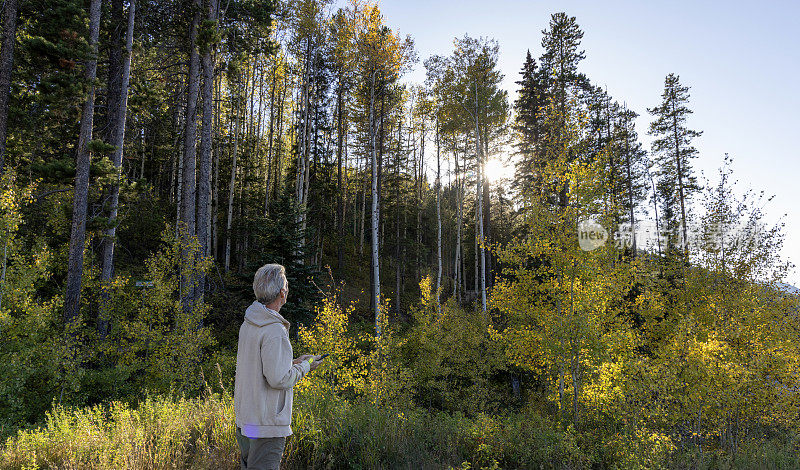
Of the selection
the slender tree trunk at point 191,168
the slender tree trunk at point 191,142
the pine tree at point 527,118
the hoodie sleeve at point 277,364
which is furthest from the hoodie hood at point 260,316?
the pine tree at point 527,118

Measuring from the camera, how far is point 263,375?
2326mm

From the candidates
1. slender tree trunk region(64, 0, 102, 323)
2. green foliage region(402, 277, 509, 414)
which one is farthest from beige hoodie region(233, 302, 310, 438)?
green foliage region(402, 277, 509, 414)

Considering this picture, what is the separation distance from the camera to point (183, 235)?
32.9 ft

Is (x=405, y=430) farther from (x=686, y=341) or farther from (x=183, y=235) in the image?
(x=183, y=235)

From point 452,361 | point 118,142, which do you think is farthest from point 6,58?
point 452,361

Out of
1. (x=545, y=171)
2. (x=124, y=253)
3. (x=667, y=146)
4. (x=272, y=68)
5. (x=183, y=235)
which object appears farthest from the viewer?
(x=667, y=146)

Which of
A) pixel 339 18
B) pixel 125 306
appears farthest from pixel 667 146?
pixel 125 306

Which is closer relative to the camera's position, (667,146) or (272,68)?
(272,68)

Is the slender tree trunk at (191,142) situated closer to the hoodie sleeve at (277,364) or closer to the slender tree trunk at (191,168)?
the slender tree trunk at (191,168)

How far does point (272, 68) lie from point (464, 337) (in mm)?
19515

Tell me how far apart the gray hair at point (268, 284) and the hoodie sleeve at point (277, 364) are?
0.27m

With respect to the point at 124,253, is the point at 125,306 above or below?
below

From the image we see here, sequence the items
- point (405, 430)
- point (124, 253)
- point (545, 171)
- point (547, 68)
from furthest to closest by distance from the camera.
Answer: point (547, 68)
point (124, 253)
point (545, 171)
point (405, 430)

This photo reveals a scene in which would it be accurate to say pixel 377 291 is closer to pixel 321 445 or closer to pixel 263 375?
pixel 321 445
